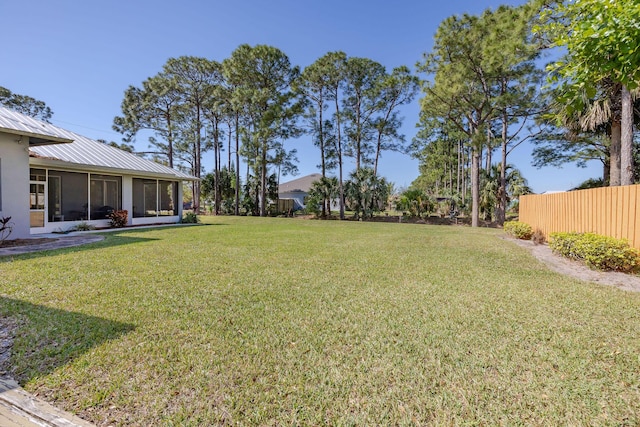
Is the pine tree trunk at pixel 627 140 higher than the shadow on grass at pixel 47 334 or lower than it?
higher

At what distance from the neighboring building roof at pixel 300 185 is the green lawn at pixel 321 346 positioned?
32884 mm

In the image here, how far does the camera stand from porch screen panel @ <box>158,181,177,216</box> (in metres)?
15.1

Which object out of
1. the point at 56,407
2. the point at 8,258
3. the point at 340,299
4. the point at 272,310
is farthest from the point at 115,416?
the point at 8,258

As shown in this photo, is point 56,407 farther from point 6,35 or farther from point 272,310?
point 6,35

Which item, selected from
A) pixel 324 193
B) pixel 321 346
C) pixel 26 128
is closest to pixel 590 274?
pixel 321 346

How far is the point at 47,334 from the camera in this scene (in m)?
2.83

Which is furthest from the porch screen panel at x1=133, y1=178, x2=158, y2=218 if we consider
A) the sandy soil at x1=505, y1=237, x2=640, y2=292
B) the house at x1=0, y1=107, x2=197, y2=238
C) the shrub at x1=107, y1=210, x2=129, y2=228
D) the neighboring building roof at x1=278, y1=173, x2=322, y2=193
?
the neighboring building roof at x1=278, y1=173, x2=322, y2=193

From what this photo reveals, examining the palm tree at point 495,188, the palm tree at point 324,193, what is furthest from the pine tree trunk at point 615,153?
the palm tree at point 324,193

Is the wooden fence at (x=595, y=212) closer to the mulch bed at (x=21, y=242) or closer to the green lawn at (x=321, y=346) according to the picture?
the green lawn at (x=321, y=346)

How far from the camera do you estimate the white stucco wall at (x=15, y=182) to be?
7.76 metres

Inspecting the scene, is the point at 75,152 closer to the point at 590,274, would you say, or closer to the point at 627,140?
the point at 590,274

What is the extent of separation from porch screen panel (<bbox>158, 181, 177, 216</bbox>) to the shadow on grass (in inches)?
490

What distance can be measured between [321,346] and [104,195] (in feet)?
44.6

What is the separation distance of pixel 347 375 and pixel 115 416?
5.29 ft
